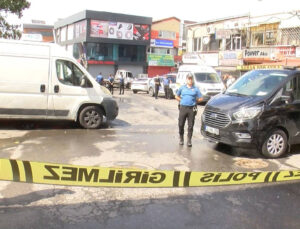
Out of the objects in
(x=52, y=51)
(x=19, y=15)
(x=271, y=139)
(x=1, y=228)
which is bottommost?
(x=1, y=228)

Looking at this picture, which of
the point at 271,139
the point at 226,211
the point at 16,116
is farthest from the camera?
the point at 16,116

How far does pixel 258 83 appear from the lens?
7957 millimetres

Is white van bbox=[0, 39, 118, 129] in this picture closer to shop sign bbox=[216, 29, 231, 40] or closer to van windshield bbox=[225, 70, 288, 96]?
van windshield bbox=[225, 70, 288, 96]

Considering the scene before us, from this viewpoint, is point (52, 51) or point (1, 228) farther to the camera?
point (52, 51)

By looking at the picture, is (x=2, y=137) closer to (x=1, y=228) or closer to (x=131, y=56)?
(x=1, y=228)

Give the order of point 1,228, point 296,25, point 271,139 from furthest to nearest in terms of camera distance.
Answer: point 296,25, point 271,139, point 1,228

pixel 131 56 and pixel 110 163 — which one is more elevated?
pixel 131 56

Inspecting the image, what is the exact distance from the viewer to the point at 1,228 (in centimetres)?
384

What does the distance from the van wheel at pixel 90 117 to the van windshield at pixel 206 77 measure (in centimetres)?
1104

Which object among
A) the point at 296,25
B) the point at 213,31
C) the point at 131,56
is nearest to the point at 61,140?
the point at 296,25

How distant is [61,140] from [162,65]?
1688 inches

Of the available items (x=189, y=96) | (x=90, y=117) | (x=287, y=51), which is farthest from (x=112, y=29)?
(x=189, y=96)

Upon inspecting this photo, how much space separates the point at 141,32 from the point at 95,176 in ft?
153

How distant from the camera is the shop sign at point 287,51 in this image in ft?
80.4
